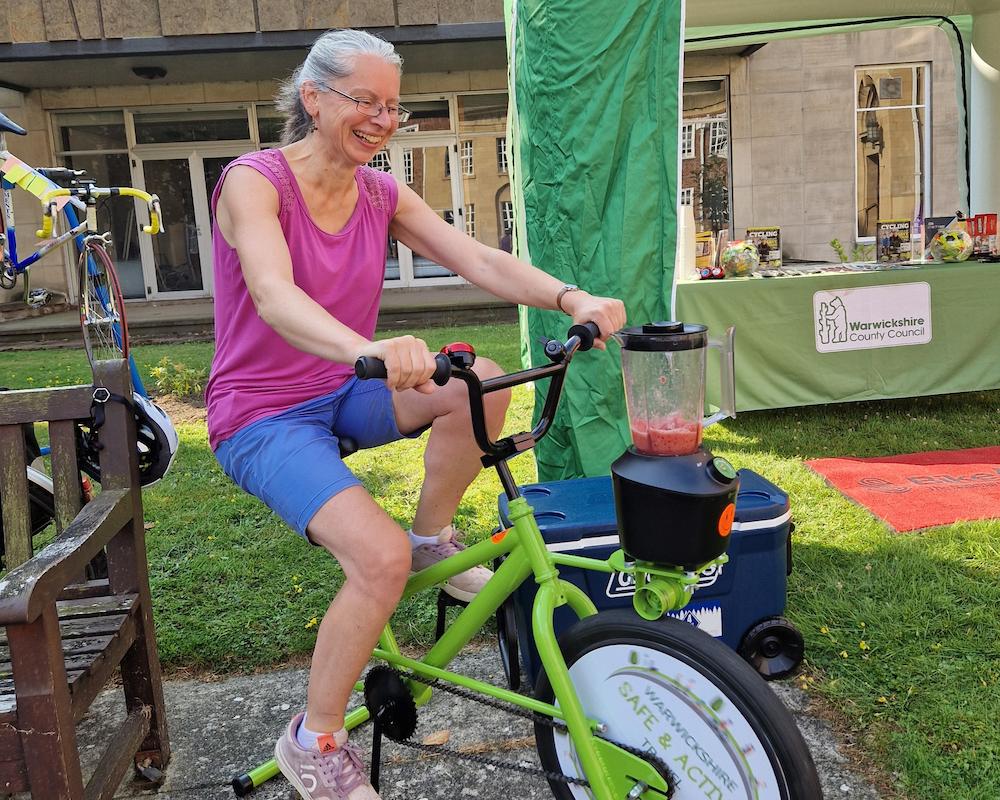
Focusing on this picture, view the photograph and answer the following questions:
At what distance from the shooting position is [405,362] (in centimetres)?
147

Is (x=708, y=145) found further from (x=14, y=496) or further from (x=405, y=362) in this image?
(x=405, y=362)

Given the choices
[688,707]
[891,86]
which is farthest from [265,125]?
[688,707]

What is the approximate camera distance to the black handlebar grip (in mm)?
1804

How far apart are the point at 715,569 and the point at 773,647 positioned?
33cm

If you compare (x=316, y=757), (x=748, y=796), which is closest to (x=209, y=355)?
(x=316, y=757)

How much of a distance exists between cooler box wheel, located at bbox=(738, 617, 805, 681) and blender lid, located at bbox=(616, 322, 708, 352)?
1.14 m

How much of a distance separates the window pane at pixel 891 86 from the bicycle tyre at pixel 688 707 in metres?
13.4

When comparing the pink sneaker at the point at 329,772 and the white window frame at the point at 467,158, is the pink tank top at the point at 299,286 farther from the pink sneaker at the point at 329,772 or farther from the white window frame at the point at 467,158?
the white window frame at the point at 467,158

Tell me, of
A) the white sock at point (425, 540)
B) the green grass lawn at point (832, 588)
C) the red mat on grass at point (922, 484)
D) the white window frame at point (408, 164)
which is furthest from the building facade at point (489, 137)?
the white sock at point (425, 540)

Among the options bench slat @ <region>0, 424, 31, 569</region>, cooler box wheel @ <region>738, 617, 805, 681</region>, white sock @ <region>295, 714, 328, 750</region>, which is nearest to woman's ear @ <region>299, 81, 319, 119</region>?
bench slat @ <region>0, 424, 31, 569</region>

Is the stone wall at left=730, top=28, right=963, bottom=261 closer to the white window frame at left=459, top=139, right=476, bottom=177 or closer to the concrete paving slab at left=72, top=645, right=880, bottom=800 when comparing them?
the white window frame at left=459, top=139, right=476, bottom=177

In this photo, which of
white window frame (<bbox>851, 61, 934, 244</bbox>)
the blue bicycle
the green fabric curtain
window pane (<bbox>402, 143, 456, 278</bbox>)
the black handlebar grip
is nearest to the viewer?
the black handlebar grip

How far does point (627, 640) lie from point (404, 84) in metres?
13.1

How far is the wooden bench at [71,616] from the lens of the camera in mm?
1573
